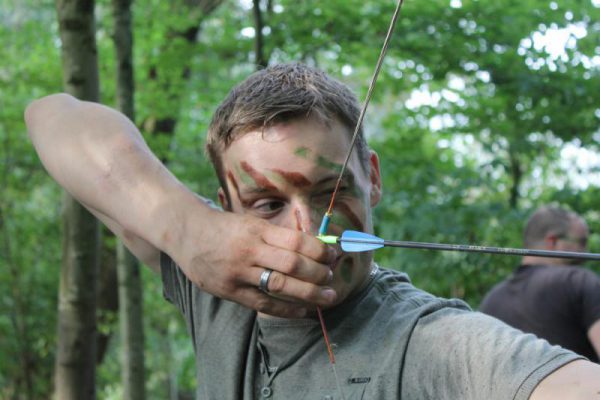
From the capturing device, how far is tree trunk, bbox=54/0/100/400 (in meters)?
2.40

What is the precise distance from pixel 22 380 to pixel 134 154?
8517mm

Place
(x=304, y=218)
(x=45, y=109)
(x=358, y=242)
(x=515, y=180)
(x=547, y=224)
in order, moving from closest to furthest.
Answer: (x=358, y=242), (x=304, y=218), (x=45, y=109), (x=547, y=224), (x=515, y=180)

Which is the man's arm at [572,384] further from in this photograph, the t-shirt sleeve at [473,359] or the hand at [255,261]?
the hand at [255,261]

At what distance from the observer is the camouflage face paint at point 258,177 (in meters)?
1.49

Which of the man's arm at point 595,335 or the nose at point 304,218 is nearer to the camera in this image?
the nose at point 304,218

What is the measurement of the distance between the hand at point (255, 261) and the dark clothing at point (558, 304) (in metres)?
2.51

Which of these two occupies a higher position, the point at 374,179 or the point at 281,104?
the point at 281,104

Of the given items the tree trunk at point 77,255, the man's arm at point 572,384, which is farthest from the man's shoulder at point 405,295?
the tree trunk at point 77,255

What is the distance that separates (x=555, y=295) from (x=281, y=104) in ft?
8.31

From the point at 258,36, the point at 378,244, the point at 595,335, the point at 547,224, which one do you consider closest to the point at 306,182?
the point at 378,244

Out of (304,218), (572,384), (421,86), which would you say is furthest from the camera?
(421,86)

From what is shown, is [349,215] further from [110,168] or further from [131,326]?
[131,326]

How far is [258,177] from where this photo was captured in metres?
1.50

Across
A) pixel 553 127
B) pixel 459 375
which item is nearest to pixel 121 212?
pixel 459 375
